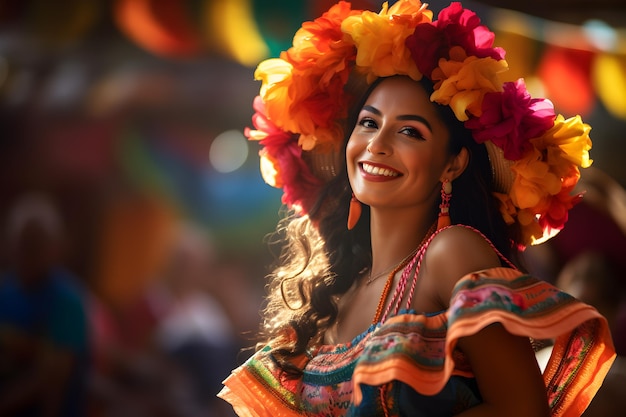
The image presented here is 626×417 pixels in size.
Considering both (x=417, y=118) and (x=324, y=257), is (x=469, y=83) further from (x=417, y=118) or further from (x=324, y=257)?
(x=324, y=257)

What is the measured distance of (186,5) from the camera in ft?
14.9

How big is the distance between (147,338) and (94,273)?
1.36ft

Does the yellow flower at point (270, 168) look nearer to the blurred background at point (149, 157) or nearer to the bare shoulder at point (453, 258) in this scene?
the bare shoulder at point (453, 258)

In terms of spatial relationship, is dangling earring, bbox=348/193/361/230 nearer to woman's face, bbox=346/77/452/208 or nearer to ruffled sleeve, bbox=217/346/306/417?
woman's face, bbox=346/77/452/208

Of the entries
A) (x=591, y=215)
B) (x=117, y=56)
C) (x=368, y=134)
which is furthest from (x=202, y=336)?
(x=368, y=134)

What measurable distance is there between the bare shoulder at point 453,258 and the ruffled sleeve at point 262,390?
405mm

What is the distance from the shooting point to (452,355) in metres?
1.60

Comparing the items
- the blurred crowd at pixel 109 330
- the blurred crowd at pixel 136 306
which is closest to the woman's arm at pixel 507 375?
the blurred crowd at pixel 136 306

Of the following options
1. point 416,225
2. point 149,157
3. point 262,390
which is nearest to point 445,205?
point 416,225

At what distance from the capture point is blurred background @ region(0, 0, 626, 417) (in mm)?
4336

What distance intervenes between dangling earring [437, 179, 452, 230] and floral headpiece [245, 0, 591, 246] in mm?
107

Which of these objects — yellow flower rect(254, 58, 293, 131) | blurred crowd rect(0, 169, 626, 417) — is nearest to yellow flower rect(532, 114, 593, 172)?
yellow flower rect(254, 58, 293, 131)

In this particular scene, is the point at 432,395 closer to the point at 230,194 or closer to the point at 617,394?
the point at 617,394

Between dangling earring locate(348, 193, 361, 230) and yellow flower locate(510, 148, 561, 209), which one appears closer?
yellow flower locate(510, 148, 561, 209)
